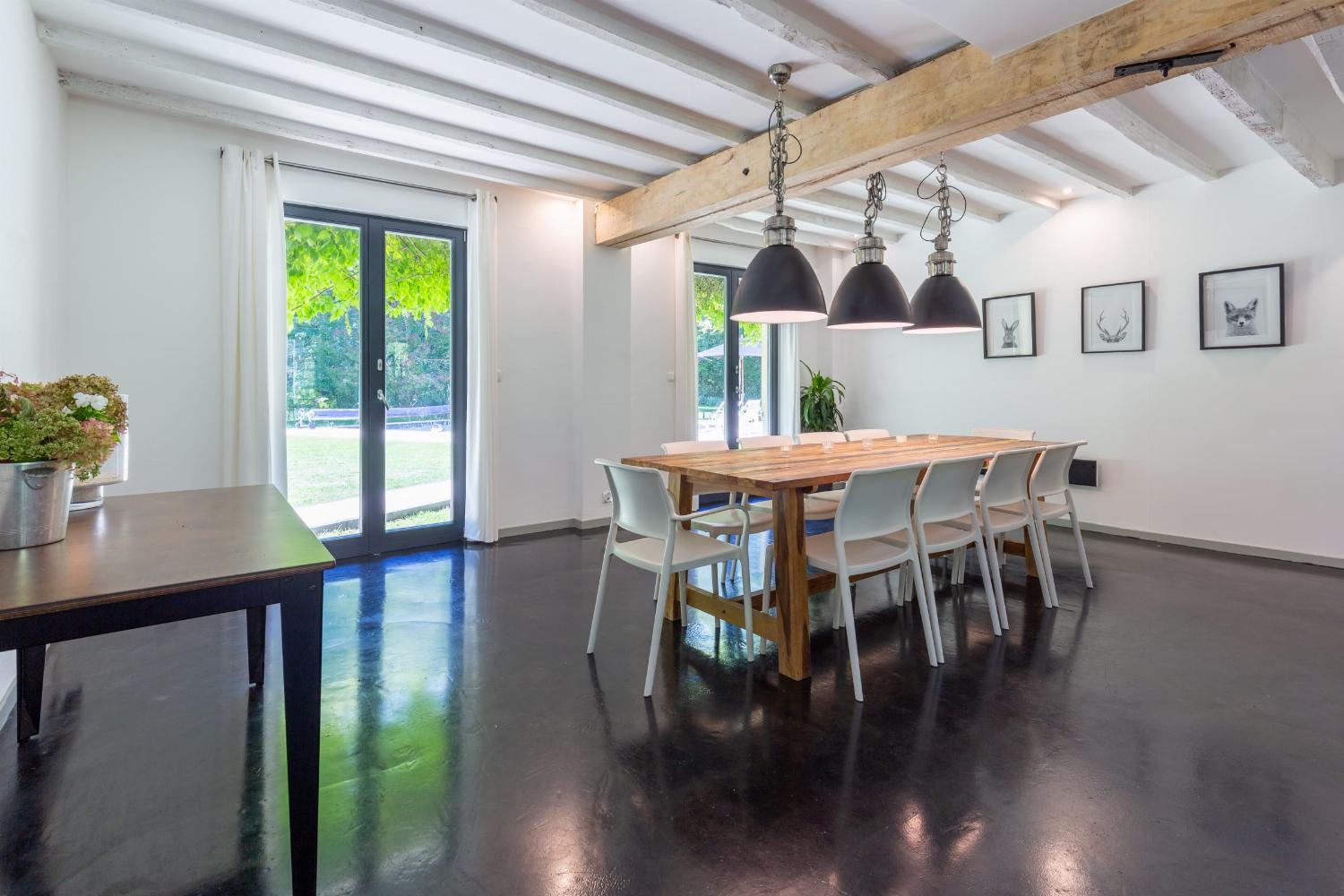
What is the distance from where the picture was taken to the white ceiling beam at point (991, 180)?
484 centimetres

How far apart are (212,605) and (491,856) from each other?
944 millimetres

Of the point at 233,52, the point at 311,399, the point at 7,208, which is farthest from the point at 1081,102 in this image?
the point at 311,399

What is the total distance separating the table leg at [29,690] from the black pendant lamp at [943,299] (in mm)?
4594

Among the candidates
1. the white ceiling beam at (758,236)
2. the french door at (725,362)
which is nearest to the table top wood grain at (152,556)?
the french door at (725,362)

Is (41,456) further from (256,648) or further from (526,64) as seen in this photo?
(526,64)

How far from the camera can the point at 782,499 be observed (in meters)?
2.82

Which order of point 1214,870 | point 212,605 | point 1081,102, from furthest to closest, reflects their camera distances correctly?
point 1081,102
point 1214,870
point 212,605

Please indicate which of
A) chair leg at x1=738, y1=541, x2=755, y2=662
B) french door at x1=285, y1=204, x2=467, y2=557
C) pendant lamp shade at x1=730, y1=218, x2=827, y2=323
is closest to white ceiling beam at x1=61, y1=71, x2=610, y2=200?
french door at x1=285, y1=204, x2=467, y2=557

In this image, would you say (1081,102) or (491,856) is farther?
(1081,102)

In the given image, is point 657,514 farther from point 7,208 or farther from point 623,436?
point 623,436

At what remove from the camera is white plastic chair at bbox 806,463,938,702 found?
8.86 ft

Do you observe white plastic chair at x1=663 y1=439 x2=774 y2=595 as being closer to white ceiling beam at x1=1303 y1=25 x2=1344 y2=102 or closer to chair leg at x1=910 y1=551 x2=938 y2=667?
chair leg at x1=910 y1=551 x2=938 y2=667

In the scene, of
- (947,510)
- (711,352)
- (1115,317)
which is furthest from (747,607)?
(1115,317)

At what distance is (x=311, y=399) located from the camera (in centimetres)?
472
